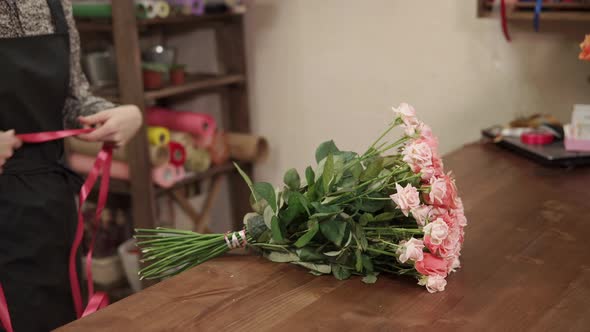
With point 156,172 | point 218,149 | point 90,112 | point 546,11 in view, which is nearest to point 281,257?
point 90,112

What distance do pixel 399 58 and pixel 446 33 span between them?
0.69 feet

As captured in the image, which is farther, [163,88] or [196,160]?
[196,160]

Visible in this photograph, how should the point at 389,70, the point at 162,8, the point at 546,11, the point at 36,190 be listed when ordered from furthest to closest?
the point at 162,8 < the point at 389,70 < the point at 546,11 < the point at 36,190

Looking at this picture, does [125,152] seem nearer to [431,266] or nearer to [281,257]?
[281,257]

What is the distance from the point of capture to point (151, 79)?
2.67 metres

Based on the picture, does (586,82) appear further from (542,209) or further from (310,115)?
(310,115)

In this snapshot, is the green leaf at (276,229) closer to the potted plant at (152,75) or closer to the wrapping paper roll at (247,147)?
the potted plant at (152,75)

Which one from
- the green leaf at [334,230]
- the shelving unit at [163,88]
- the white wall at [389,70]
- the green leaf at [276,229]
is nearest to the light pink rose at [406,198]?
the green leaf at [334,230]

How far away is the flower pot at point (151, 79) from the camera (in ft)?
8.73

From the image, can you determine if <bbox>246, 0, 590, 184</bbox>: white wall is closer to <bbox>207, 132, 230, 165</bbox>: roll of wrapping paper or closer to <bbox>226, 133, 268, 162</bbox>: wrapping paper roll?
<bbox>226, 133, 268, 162</bbox>: wrapping paper roll

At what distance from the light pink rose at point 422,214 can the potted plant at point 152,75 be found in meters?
1.72

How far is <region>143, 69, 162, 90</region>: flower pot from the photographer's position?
2660 millimetres

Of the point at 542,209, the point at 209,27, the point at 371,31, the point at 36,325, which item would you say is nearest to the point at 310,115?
the point at 371,31

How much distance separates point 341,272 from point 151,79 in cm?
166
